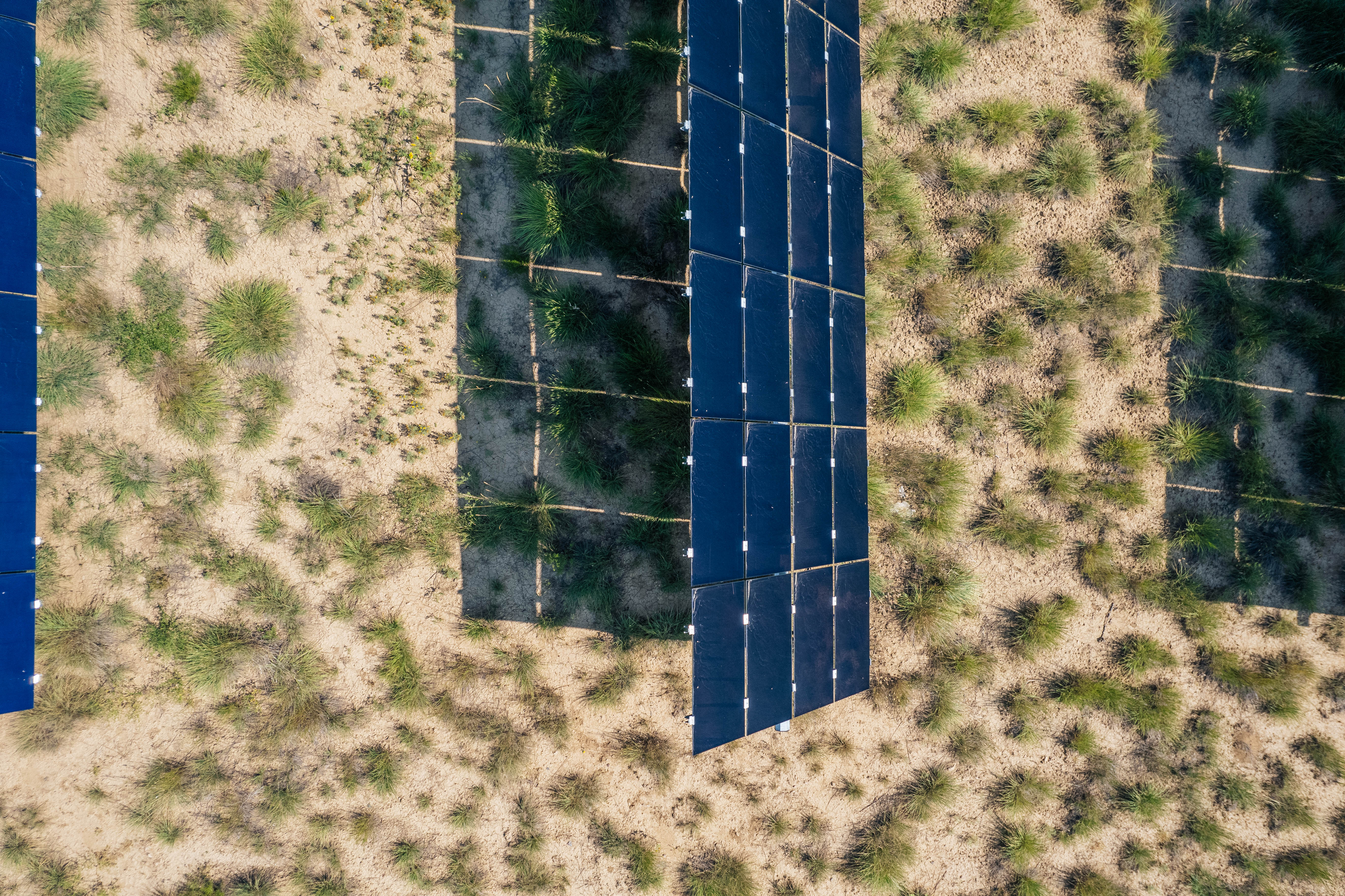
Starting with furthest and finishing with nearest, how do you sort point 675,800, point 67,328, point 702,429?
point 675,800 → point 67,328 → point 702,429

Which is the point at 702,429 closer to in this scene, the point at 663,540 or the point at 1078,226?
the point at 663,540

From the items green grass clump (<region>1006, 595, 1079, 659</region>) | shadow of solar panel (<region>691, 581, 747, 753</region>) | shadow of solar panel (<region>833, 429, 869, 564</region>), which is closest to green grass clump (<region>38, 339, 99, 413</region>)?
shadow of solar panel (<region>691, 581, 747, 753</region>)

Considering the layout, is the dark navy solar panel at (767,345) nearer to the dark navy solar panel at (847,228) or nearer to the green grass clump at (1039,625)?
the dark navy solar panel at (847,228)

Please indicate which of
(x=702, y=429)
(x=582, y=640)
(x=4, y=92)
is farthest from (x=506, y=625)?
(x=4, y=92)

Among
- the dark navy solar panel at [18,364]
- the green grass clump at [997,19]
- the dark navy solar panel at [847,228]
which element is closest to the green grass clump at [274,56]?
the dark navy solar panel at [18,364]

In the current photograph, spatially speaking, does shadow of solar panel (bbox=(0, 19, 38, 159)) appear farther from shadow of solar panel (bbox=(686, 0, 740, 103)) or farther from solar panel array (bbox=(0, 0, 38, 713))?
shadow of solar panel (bbox=(686, 0, 740, 103))

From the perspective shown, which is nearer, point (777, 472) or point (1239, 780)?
point (777, 472)
